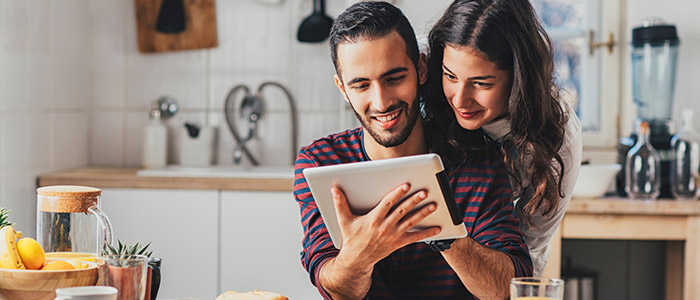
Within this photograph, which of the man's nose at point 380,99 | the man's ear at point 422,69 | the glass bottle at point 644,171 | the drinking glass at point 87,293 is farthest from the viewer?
the glass bottle at point 644,171

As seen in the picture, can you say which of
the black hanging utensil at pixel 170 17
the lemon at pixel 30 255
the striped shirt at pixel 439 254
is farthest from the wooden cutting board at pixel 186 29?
the lemon at pixel 30 255

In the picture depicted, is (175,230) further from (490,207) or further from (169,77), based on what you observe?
(490,207)

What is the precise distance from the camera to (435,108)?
5.71 ft

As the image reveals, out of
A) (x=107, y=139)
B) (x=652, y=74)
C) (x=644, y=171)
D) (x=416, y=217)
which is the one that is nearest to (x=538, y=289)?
(x=416, y=217)

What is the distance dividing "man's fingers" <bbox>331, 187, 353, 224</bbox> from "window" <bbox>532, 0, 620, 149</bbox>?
6.92ft

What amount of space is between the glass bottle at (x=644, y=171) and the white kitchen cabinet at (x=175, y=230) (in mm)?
1513

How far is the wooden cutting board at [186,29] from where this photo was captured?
132 inches

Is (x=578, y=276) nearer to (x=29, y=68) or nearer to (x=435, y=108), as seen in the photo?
(x=435, y=108)

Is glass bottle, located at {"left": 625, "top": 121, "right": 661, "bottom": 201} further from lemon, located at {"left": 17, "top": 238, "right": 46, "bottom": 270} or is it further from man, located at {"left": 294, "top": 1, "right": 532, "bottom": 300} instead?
lemon, located at {"left": 17, "top": 238, "right": 46, "bottom": 270}

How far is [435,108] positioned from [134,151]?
2.05m

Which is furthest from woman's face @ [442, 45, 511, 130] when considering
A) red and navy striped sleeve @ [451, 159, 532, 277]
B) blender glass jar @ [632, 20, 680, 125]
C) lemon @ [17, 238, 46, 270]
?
blender glass jar @ [632, 20, 680, 125]

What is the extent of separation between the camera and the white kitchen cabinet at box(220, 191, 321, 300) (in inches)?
114

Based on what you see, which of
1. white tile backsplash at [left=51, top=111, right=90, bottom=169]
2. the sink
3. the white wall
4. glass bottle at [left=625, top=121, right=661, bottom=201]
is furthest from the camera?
white tile backsplash at [left=51, top=111, right=90, bottom=169]

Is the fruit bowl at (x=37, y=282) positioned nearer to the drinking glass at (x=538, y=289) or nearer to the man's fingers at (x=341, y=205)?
the man's fingers at (x=341, y=205)
